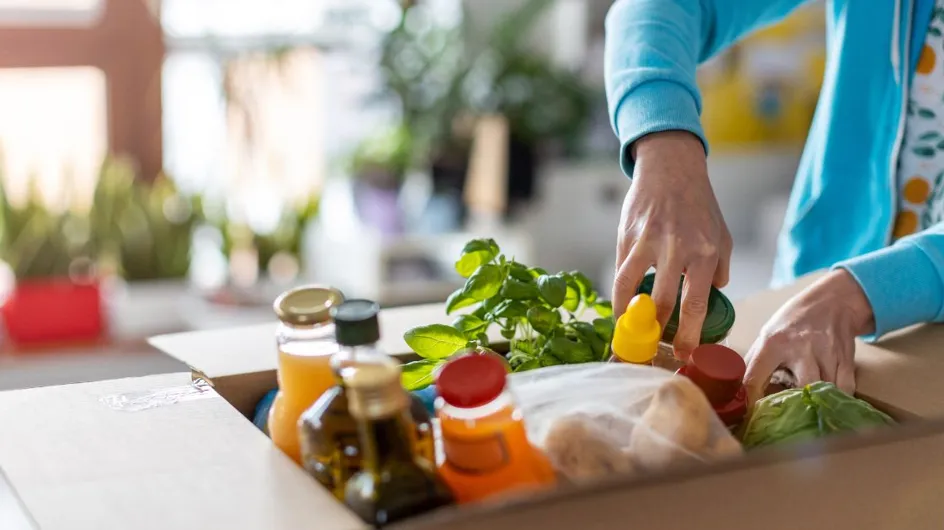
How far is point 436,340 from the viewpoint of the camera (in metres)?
0.80

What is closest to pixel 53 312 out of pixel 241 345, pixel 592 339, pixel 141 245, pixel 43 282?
pixel 43 282

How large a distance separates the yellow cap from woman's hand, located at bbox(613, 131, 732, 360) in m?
0.07

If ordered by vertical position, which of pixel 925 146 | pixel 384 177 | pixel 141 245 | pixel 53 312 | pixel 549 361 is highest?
pixel 925 146

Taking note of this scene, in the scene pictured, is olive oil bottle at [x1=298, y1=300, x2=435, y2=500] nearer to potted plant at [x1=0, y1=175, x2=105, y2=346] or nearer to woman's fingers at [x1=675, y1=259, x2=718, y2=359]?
woman's fingers at [x1=675, y1=259, x2=718, y2=359]

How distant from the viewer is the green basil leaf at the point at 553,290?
0.79 m

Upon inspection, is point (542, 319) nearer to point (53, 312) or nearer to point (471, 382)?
point (471, 382)

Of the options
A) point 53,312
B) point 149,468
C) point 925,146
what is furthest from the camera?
point 53,312

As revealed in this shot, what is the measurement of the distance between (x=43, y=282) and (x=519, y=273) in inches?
87.5

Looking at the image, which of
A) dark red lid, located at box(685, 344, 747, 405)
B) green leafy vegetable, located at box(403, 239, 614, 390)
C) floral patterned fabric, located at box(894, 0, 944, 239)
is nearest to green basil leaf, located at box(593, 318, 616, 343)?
green leafy vegetable, located at box(403, 239, 614, 390)

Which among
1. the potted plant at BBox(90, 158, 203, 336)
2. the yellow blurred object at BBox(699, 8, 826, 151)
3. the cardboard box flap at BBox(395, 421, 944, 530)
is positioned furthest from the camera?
the yellow blurred object at BBox(699, 8, 826, 151)

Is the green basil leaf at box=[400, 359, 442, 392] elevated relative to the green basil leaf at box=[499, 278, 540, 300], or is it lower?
lower

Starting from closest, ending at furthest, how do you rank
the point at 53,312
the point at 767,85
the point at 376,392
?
the point at 376,392 → the point at 53,312 → the point at 767,85

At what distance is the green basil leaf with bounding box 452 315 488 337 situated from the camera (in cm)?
83

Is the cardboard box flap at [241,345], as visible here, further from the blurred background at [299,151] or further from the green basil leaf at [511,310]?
the blurred background at [299,151]
